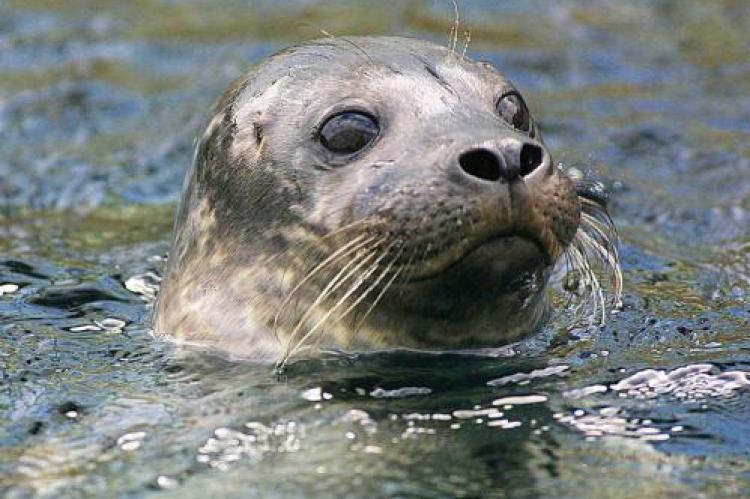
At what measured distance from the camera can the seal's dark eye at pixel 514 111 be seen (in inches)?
216

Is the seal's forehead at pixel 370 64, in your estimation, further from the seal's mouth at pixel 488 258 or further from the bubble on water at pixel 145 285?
the bubble on water at pixel 145 285

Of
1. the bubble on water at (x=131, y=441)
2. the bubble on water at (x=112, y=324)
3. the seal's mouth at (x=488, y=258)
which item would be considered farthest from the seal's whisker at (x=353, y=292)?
the bubble on water at (x=112, y=324)

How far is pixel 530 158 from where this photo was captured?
4809 millimetres

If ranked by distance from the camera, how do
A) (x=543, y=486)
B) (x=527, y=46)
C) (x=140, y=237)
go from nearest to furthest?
(x=543, y=486), (x=140, y=237), (x=527, y=46)

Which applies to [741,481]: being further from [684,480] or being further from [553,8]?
[553,8]

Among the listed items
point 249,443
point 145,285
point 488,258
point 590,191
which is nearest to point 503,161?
point 488,258

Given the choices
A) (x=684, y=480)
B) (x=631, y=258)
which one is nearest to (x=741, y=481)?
(x=684, y=480)

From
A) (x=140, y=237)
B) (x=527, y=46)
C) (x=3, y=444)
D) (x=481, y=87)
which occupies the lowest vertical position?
(x=3, y=444)

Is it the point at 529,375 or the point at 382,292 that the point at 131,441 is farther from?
the point at 529,375

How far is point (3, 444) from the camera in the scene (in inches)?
185

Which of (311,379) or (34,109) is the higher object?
(34,109)

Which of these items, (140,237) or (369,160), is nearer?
(369,160)

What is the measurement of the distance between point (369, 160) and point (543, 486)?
1362 mm

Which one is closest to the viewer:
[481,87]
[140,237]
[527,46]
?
[481,87]
